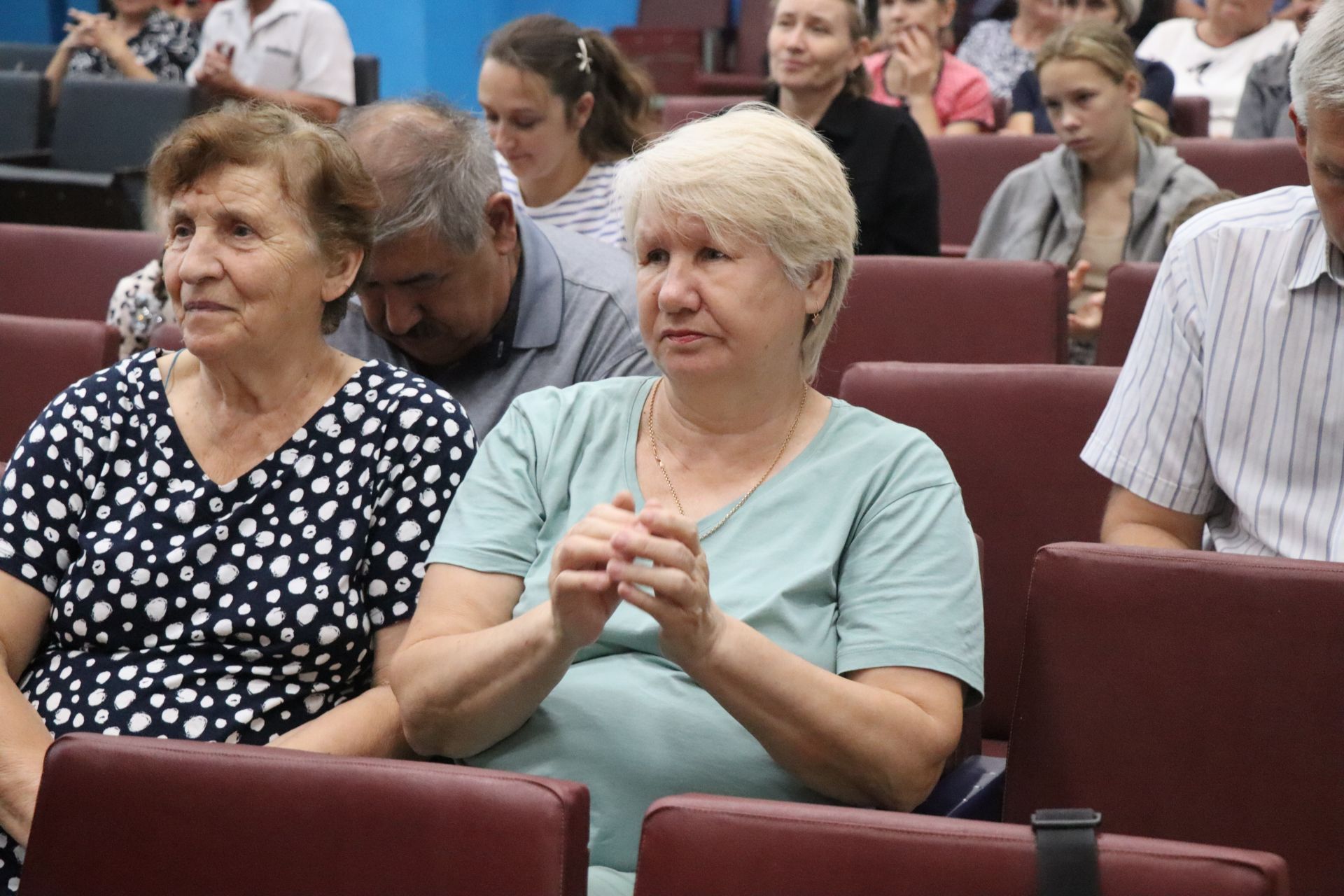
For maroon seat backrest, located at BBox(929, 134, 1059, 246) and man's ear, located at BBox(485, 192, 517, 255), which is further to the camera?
maroon seat backrest, located at BBox(929, 134, 1059, 246)

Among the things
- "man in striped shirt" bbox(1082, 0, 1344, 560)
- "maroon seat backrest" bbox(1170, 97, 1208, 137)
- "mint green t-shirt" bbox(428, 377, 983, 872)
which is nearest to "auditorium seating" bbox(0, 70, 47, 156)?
"maroon seat backrest" bbox(1170, 97, 1208, 137)

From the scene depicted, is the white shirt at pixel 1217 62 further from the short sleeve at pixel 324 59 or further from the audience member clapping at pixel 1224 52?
the short sleeve at pixel 324 59

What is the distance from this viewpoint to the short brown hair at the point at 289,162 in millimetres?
1608

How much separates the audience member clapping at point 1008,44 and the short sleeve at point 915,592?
14.2ft

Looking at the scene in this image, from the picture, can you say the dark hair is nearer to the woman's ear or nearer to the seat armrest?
the woman's ear

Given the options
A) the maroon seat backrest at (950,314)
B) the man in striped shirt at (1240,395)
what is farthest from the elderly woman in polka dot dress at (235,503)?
the maroon seat backrest at (950,314)

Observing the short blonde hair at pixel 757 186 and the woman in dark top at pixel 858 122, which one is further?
the woman in dark top at pixel 858 122

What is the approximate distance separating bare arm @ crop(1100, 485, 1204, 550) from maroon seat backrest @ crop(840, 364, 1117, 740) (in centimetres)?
16

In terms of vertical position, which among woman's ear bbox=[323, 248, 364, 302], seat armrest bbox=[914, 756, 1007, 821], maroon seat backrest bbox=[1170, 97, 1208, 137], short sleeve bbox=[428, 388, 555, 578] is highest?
maroon seat backrest bbox=[1170, 97, 1208, 137]

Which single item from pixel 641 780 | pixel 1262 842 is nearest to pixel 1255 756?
pixel 1262 842

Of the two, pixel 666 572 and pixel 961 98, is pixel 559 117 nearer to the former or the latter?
pixel 666 572

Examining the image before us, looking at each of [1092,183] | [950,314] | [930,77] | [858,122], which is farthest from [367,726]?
[930,77]

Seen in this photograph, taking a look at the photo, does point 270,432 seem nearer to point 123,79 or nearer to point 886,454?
point 886,454

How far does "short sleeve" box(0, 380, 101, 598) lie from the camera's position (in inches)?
61.4
